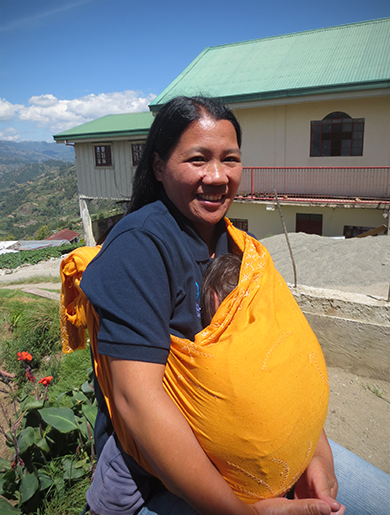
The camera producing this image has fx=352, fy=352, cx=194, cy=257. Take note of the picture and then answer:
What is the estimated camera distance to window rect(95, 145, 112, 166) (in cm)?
1612

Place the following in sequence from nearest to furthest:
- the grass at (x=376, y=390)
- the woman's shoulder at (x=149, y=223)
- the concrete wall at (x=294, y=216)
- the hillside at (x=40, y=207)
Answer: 1. the woman's shoulder at (x=149, y=223)
2. the grass at (x=376, y=390)
3. the concrete wall at (x=294, y=216)
4. the hillside at (x=40, y=207)

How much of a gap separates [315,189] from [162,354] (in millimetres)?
12501

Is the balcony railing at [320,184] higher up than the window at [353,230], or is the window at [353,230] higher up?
the balcony railing at [320,184]

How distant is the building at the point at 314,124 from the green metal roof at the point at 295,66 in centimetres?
4

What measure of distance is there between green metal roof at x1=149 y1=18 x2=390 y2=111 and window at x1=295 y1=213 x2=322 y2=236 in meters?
4.17

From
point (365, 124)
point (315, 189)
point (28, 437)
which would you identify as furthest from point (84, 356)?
point (365, 124)

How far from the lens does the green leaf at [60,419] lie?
2385 millimetres

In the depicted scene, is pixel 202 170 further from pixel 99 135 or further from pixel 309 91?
pixel 99 135

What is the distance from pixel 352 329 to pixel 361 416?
864 millimetres

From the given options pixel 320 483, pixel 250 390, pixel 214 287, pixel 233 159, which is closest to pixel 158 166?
pixel 233 159

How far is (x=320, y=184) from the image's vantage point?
485 inches

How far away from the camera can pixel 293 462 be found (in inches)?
44.3

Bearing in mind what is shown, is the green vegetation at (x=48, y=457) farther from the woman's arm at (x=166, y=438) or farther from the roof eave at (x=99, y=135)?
the roof eave at (x=99, y=135)

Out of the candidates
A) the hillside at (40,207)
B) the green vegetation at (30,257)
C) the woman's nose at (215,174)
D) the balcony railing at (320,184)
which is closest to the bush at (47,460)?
the woman's nose at (215,174)
